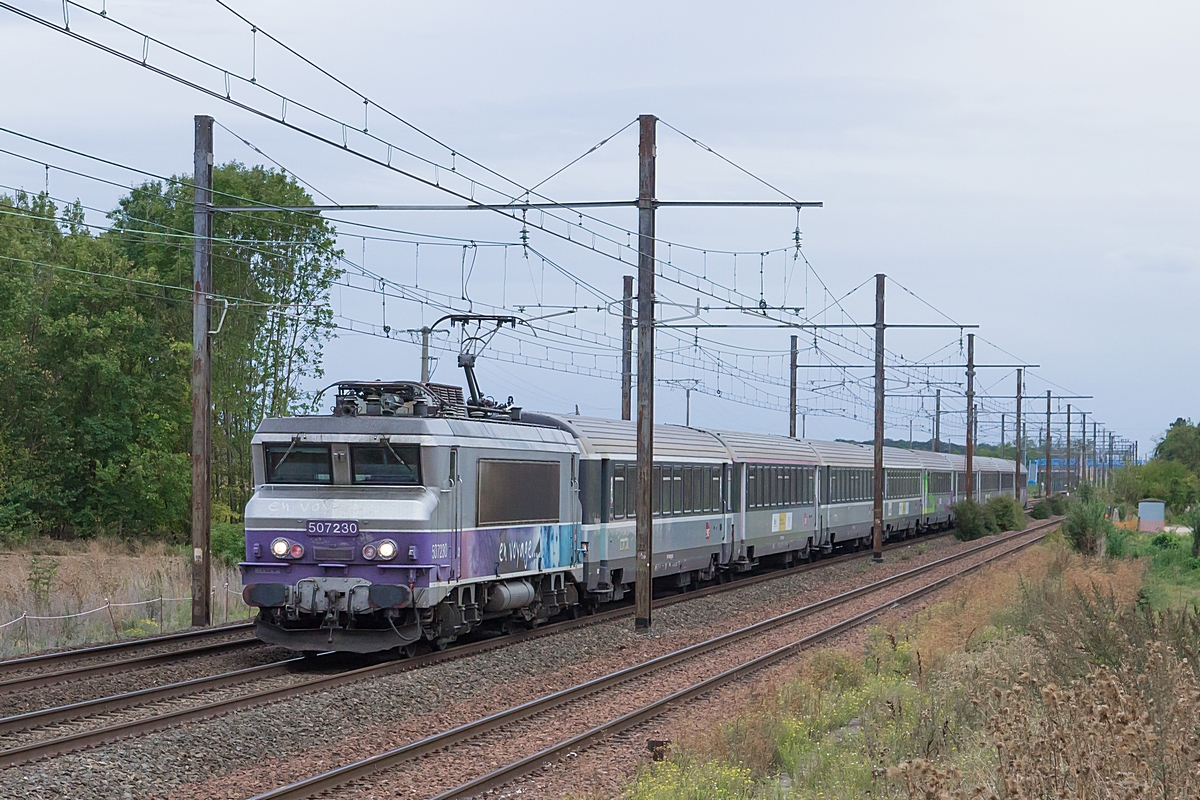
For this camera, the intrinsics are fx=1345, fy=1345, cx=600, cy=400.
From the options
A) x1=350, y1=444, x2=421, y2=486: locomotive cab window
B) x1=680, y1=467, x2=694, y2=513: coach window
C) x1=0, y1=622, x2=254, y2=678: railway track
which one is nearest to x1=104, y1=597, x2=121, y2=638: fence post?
x1=0, y1=622, x2=254, y2=678: railway track

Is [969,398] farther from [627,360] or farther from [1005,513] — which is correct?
[627,360]

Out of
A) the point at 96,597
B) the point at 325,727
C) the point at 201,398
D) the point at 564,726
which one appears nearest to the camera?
the point at 325,727

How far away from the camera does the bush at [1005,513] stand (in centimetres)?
5609

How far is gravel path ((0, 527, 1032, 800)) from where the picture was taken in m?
10.3

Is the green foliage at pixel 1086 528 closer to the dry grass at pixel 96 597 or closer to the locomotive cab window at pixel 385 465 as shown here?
the dry grass at pixel 96 597

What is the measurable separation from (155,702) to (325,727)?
84.2 inches

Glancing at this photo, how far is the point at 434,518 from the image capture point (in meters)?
16.3

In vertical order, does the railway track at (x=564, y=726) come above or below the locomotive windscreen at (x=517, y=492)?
below

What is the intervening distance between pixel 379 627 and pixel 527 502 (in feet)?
11.0

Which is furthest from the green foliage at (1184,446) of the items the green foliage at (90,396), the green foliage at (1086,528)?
the green foliage at (90,396)

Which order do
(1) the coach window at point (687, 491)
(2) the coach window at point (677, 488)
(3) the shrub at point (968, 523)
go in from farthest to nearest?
1. (3) the shrub at point (968, 523)
2. (1) the coach window at point (687, 491)
3. (2) the coach window at point (677, 488)

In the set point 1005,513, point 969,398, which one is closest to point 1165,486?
point 1005,513

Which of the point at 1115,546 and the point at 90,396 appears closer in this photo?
the point at 1115,546

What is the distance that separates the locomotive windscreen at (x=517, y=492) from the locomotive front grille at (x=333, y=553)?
203cm
